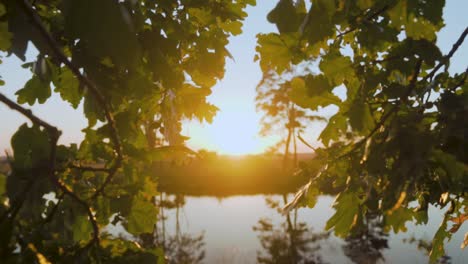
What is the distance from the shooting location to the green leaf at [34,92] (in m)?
2.50

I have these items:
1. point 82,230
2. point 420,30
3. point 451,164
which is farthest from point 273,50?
point 82,230

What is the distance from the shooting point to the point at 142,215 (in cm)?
209

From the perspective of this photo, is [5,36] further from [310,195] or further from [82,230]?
[310,195]

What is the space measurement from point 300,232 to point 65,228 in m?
20.8

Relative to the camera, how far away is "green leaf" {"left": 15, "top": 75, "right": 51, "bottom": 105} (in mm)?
2500

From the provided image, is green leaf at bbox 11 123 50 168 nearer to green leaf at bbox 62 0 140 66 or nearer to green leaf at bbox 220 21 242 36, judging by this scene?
green leaf at bbox 62 0 140 66

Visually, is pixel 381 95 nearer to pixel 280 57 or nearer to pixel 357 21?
pixel 357 21

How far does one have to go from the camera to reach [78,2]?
99cm

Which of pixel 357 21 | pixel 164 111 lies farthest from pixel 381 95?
pixel 164 111

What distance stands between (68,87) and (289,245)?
1939cm

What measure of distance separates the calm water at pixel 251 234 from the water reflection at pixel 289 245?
122 mm

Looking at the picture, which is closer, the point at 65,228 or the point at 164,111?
the point at 65,228

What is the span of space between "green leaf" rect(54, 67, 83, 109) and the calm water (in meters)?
8.98

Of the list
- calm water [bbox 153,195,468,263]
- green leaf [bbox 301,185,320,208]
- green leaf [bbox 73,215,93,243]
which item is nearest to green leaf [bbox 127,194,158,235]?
green leaf [bbox 73,215,93,243]
